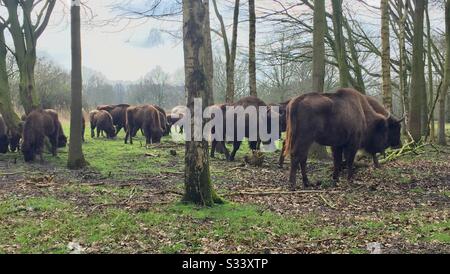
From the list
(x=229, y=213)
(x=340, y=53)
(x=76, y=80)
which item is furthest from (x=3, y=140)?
(x=229, y=213)

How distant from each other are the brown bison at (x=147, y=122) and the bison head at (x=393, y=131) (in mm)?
11383

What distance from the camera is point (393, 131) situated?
1347cm

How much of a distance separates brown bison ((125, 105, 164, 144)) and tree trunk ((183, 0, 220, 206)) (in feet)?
45.6

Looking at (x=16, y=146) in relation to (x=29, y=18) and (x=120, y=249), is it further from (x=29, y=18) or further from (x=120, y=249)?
(x=120, y=249)

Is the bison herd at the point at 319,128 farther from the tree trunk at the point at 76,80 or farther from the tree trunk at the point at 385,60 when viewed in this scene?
the tree trunk at the point at 76,80

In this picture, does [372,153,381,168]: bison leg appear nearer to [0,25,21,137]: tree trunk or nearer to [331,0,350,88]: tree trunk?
[331,0,350,88]: tree trunk

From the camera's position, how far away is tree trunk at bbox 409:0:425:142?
16938mm

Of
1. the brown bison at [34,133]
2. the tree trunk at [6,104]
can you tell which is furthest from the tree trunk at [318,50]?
the tree trunk at [6,104]

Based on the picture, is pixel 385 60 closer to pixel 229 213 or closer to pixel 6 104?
pixel 229 213

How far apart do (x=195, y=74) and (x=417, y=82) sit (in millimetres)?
11858

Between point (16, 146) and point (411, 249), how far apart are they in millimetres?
15246

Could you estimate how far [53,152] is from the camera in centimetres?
1695

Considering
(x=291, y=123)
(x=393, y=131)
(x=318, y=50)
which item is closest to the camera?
(x=291, y=123)
